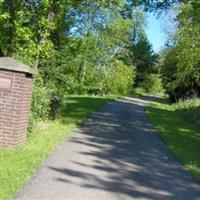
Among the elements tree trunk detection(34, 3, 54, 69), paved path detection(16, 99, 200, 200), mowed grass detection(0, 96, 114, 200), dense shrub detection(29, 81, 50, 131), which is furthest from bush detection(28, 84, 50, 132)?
tree trunk detection(34, 3, 54, 69)

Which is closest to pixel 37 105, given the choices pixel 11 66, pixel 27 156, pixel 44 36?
pixel 11 66

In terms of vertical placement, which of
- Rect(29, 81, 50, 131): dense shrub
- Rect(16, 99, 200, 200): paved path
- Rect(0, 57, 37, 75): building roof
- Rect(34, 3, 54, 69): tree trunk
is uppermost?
Rect(34, 3, 54, 69): tree trunk

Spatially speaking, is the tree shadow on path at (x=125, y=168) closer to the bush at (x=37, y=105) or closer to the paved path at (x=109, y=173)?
Result: the paved path at (x=109, y=173)

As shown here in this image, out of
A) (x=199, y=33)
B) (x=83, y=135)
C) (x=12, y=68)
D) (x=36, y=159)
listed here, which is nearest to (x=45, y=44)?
(x=83, y=135)

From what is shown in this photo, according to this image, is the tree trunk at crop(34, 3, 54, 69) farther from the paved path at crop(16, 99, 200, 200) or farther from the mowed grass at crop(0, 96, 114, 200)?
Result: the paved path at crop(16, 99, 200, 200)

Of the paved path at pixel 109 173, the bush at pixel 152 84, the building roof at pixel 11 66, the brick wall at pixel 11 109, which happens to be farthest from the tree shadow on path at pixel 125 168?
the bush at pixel 152 84

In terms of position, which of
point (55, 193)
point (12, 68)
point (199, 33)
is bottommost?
point (55, 193)

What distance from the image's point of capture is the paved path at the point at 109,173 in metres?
8.59

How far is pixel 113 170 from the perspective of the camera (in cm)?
1073

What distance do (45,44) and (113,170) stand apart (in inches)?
397

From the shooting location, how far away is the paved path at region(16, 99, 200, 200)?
28.2 feet

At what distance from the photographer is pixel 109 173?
34.0ft

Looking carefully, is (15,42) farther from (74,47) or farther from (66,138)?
(66,138)

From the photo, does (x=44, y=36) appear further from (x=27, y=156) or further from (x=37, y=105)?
(x=27, y=156)
